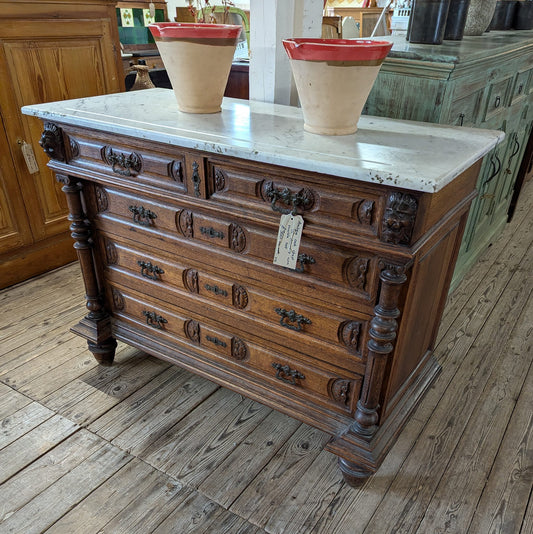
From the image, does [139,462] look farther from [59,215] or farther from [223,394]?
[59,215]

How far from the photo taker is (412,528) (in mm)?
1221

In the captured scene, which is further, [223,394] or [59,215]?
[59,215]

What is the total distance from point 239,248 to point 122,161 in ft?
1.38

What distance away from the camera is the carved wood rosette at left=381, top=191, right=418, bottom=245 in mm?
928

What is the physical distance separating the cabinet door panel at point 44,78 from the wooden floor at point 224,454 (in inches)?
26.8

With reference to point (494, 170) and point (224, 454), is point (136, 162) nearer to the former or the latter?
point (224, 454)

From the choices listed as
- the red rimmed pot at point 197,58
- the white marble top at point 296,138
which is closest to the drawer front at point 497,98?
the white marble top at point 296,138

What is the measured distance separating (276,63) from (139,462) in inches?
52.9

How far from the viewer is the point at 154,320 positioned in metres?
1.59

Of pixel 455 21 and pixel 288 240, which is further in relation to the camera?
pixel 455 21

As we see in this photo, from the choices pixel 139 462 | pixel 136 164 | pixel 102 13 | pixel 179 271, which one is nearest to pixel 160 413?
pixel 139 462

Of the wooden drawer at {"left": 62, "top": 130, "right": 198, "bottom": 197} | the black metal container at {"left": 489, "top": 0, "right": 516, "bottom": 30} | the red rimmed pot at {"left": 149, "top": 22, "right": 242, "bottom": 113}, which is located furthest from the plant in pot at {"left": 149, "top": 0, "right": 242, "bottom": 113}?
the black metal container at {"left": 489, "top": 0, "right": 516, "bottom": 30}

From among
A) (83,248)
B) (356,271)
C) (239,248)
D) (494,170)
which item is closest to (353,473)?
(356,271)

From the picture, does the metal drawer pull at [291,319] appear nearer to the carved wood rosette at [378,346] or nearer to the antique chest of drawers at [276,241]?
the antique chest of drawers at [276,241]
